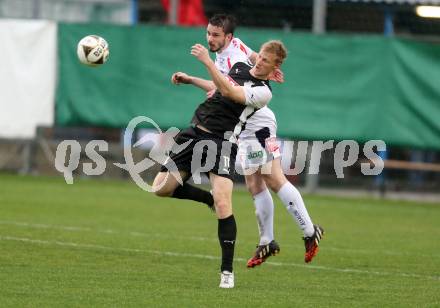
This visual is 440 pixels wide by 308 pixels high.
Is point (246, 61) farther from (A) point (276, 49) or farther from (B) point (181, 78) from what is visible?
(A) point (276, 49)

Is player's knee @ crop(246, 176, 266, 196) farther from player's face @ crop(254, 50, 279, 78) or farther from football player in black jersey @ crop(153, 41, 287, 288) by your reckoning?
player's face @ crop(254, 50, 279, 78)

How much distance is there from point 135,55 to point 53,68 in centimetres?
162

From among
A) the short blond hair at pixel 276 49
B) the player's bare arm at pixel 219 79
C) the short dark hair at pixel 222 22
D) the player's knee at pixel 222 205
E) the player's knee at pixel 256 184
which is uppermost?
the short dark hair at pixel 222 22

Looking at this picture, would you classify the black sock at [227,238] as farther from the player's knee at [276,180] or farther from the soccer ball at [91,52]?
the soccer ball at [91,52]

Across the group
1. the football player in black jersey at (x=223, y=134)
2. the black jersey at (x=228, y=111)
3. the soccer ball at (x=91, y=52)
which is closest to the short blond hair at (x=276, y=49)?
the football player in black jersey at (x=223, y=134)

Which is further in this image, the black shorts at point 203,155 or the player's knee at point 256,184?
the player's knee at point 256,184

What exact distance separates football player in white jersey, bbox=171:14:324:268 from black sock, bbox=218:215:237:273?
901 millimetres

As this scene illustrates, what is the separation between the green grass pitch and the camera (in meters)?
7.43

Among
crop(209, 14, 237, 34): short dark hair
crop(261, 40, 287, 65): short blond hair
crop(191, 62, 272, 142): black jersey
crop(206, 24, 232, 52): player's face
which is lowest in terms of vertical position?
crop(191, 62, 272, 142): black jersey

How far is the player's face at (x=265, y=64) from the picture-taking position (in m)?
8.34

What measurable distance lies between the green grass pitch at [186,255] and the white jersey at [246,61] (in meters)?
1.26

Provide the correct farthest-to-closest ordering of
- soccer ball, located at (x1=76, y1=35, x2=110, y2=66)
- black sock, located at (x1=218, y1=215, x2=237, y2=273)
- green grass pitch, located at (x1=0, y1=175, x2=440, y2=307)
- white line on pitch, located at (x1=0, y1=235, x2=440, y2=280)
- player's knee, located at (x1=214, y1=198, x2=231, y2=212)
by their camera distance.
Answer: soccer ball, located at (x1=76, y1=35, x2=110, y2=66) < white line on pitch, located at (x1=0, y1=235, x2=440, y2=280) < player's knee, located at (x1=214, y1=198, x2=231, y2=212) < black sock, located at (x1=218, y1=215, x2=237, y2=273) < green grass pitch, located at (x1=0, y1=175, x2=440, y2=307)

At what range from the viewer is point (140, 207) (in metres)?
15.1

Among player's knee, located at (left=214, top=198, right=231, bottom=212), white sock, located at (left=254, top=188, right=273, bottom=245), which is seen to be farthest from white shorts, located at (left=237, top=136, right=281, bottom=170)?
player's knee, located at (left=214, top=198, right=231, bottom=212)
